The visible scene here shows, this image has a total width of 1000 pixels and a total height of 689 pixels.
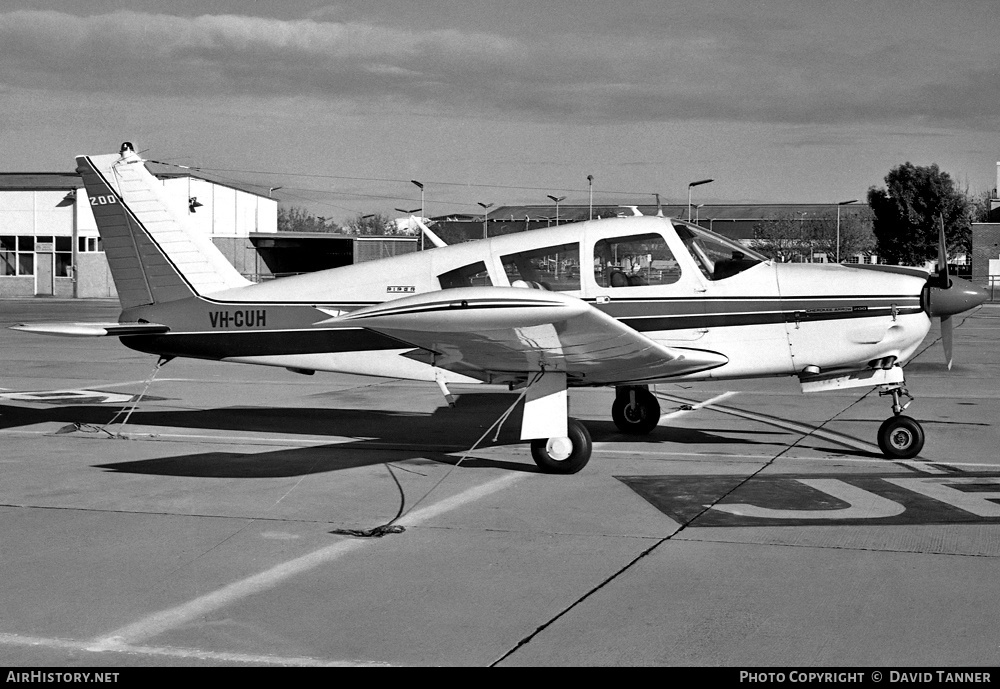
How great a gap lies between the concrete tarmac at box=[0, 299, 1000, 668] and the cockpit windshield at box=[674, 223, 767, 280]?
1874mm

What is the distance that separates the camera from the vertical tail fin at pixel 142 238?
1105 centimetres

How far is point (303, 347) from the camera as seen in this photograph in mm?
10383

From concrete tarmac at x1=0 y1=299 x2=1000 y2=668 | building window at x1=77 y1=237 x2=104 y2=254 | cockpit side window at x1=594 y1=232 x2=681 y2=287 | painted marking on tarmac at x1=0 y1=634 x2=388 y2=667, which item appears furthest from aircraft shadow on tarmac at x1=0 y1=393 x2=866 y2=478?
building window at x1=77 y1=237 x2=104 y2=254

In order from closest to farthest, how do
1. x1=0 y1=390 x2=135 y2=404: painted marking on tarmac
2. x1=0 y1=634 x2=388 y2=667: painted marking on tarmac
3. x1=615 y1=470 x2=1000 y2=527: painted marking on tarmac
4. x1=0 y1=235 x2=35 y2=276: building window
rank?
x1=0 y1=634 x2=388 y2=667: painted marking on tarmac
x1=615 y1=470 x2=1000 y2=527: painted marking on tarmac
x1=0 y1=390 x2=135 y2=404: painted marking on tarmac
x1=0 y1=235 x2=35 y2=276: building window

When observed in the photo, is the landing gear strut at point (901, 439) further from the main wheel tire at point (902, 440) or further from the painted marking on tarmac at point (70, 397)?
the painted marking on tarmac at point (70, 397)

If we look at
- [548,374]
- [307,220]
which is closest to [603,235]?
[548,374]

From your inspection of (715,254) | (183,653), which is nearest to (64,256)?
(715,254)

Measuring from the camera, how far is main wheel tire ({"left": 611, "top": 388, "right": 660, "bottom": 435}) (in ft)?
37.4

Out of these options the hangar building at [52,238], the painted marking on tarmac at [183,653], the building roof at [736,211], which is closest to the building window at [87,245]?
the hangar building at [52,238]

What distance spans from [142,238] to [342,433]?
3.14m

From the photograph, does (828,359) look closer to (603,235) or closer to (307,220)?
(603,235)

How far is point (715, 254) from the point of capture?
9.79m

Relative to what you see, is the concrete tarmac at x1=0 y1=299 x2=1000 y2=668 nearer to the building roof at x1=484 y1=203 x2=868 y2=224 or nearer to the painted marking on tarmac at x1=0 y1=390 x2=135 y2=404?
the painted marking on tarmac at x1=0 y1=390 x2=135 y2=404
